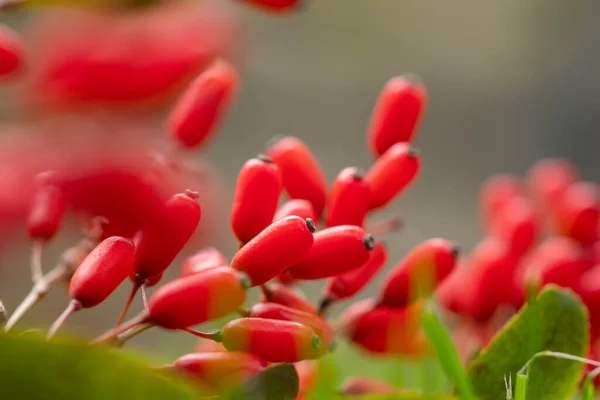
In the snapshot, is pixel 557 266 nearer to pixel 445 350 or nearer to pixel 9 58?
pixel 445 350

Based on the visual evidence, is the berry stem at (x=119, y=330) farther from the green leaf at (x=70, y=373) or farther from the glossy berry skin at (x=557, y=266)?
the glossy berry skin at (x=557, y=266)

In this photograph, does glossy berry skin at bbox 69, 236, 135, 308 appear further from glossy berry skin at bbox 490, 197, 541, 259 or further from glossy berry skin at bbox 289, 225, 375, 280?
glossy berry skin at bbox 490, 197, 541, 259

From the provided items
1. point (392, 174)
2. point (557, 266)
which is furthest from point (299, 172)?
point (557, 266)

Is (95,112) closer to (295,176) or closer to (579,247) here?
(295,176)

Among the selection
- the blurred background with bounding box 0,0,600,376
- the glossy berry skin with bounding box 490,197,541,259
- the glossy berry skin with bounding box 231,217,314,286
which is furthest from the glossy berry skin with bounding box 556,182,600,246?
the blurred background with bounding box 0,0,600,376

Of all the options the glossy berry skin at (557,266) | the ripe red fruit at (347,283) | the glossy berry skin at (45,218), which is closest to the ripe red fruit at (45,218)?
the glossy berry skin at (45,218)

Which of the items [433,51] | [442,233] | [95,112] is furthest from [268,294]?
[433,51]

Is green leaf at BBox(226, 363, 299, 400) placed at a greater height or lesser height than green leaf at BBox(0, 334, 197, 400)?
lesser
